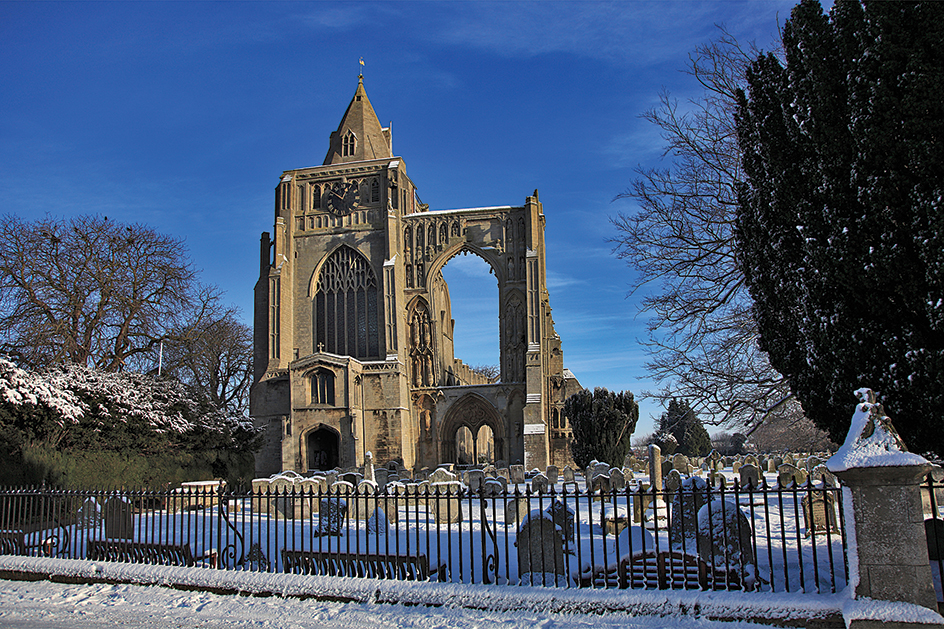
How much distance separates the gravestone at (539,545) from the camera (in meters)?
6.57

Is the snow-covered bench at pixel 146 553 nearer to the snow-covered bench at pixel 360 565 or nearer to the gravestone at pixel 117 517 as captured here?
the gravestone at pixel 117 517

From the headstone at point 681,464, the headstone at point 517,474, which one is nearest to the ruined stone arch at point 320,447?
the headstone at point 517,474

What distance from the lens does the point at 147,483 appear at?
15297 millimetres

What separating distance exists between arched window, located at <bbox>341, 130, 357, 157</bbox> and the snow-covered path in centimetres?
3055

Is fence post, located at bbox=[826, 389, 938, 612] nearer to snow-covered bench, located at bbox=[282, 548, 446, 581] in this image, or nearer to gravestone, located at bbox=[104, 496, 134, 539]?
snow-covered bench, located at bbox=[282, 548, 446, 581]

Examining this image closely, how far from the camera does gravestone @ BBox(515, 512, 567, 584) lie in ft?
21.6

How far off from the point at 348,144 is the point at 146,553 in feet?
99.2

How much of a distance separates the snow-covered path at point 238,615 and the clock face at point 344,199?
1049 inches

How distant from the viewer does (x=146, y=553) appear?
7.88 m

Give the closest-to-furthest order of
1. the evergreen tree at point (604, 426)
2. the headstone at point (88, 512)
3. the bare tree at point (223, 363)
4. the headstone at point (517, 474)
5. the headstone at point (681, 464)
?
the headstone at point (88, 512) < the headstone at point (517, 474) < the headstone at point (681, 464) < the evergreen tree at point (604, 426) < the bare tree at point (223, 363)

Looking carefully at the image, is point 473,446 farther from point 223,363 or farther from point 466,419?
point 223,363

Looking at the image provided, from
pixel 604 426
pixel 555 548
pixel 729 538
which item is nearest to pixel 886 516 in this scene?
pixel 729 538

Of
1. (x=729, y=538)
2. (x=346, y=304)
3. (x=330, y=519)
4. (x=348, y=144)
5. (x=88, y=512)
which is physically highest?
(x=348, y=144)

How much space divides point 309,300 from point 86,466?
61.3 ft
